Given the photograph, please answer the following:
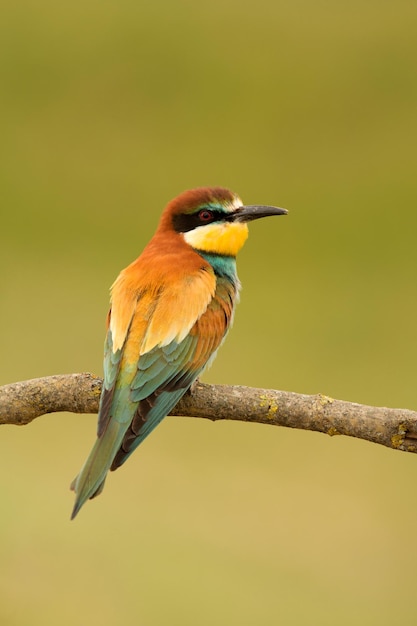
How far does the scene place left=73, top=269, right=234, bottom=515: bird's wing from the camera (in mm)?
1182

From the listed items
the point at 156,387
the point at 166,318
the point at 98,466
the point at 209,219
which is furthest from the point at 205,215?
the point at 98,466

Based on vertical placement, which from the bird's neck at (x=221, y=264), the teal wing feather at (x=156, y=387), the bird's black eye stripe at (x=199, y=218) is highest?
the bird's black eye stripe at (x=199, y=218)

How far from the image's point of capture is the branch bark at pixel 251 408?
3.87 ft

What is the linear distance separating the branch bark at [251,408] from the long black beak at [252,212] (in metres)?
0.38

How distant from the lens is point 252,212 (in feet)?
5.05

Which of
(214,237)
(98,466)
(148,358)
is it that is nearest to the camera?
(98,466)

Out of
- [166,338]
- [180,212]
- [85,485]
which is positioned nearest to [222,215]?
[180,212]

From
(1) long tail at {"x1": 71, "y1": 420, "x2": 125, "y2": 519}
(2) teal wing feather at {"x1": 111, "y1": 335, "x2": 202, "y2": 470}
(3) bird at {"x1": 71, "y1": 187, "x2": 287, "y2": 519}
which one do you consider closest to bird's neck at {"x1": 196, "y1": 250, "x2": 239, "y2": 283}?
(3) bird at {"x1": 71, "y1": 187, "x2": 287, "y2": 519}

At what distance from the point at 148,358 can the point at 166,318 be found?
0.27ft

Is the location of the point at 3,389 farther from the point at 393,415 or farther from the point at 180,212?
the point at 393,415

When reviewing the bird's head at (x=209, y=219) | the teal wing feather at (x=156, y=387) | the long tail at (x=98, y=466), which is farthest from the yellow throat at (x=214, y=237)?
the long tail at (x=98, y=466)

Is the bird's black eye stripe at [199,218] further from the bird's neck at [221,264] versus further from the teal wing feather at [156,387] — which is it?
the teal wing feather at [156,387]

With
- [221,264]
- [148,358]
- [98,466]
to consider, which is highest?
[221,264]

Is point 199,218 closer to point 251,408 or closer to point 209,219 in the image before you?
point 209,219
